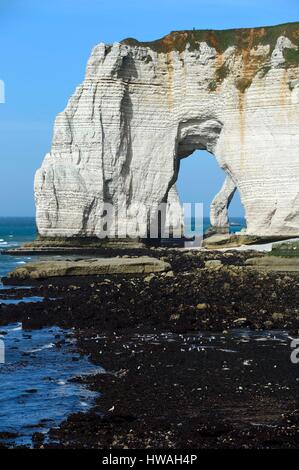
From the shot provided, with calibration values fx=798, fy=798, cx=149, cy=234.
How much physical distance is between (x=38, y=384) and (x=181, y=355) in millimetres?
2887

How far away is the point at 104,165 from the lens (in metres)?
45.3

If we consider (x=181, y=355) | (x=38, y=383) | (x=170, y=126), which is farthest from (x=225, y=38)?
(x=38, y=383)

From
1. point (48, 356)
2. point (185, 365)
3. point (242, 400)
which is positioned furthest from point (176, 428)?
point (48, 356)

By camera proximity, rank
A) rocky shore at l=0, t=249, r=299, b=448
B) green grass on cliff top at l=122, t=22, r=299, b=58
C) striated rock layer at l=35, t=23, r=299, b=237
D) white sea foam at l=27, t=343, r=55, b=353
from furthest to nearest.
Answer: green grass on cliff top at l=122, t=22, r=299, b=58 < striated rock layer at l=35, t=23, r=299, b=237 < white sea foam at l=27, t=343, r=55, b=353 < rocky shore at l=0, t=249, r=299, b=448

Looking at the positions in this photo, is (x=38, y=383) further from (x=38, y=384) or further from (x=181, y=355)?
(x=181, y=355)

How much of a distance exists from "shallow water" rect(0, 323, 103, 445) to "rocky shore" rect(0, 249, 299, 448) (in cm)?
29

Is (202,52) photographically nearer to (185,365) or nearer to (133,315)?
(133,315)

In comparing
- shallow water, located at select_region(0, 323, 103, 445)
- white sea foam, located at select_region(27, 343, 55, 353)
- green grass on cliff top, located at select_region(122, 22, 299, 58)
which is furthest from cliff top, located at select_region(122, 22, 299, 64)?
white sea foam, located at select_region(27, 343, 55, 353)

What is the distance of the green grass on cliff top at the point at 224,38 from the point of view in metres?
43.9

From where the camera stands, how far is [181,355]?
1364 centimetres

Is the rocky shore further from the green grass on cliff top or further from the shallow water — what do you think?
the green grass on cliff top

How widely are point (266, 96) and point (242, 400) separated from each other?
34545 mm

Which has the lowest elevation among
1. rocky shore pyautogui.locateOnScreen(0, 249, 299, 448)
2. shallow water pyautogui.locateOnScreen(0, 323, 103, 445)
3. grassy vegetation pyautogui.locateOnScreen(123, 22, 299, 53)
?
shallow water pyautogui.locateOnScreen(0, 323, 103, 445)

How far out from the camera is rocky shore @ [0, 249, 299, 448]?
9141mm
